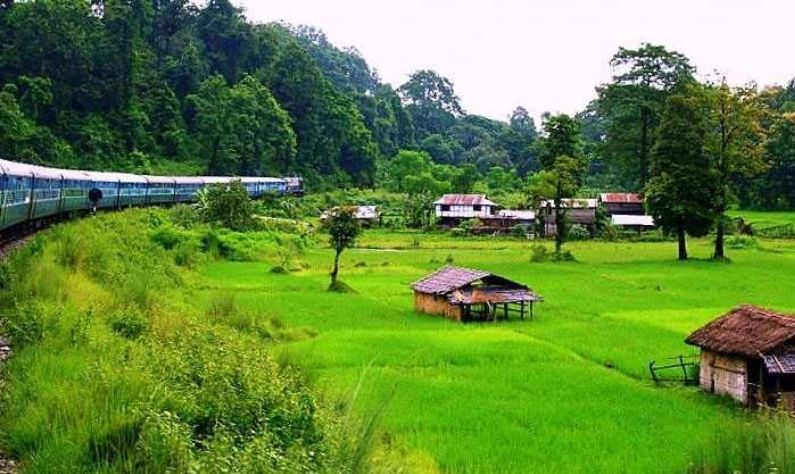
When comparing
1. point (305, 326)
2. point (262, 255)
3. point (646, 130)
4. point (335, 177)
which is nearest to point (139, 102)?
point (335, 177)

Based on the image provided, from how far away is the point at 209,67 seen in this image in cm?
10594

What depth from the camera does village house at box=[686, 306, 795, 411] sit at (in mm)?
19031

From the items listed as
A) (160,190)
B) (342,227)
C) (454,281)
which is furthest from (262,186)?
(454,281)

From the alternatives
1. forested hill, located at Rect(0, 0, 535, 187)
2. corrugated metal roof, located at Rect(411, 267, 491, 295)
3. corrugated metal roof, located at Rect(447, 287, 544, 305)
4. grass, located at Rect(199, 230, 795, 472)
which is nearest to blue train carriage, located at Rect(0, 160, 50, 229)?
grass, located at Rect(199, 230, 795, 472)

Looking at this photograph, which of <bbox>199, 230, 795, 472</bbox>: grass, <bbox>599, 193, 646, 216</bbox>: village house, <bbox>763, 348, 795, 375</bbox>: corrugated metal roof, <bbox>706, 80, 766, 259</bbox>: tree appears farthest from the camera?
<bbox>599, 193, 646, 216</bbox>: village house

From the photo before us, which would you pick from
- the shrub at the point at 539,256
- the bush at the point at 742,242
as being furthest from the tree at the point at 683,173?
the bush at the point at 742,242

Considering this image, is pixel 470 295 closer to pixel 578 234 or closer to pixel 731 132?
pixel 731 132

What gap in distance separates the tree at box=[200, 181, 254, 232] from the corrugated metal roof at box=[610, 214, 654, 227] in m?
36.5

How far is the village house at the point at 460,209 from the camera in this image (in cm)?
8438

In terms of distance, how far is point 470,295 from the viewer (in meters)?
31.7

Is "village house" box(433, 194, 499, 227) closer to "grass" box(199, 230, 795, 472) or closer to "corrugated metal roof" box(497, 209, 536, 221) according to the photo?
"corrugated metal roof" box(497, 209, 536, 221)

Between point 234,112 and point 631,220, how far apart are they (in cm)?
4076

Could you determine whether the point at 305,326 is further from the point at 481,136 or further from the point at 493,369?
the point at 481,136

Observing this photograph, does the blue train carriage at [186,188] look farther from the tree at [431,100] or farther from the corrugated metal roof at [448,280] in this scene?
the tree at [431,100]
